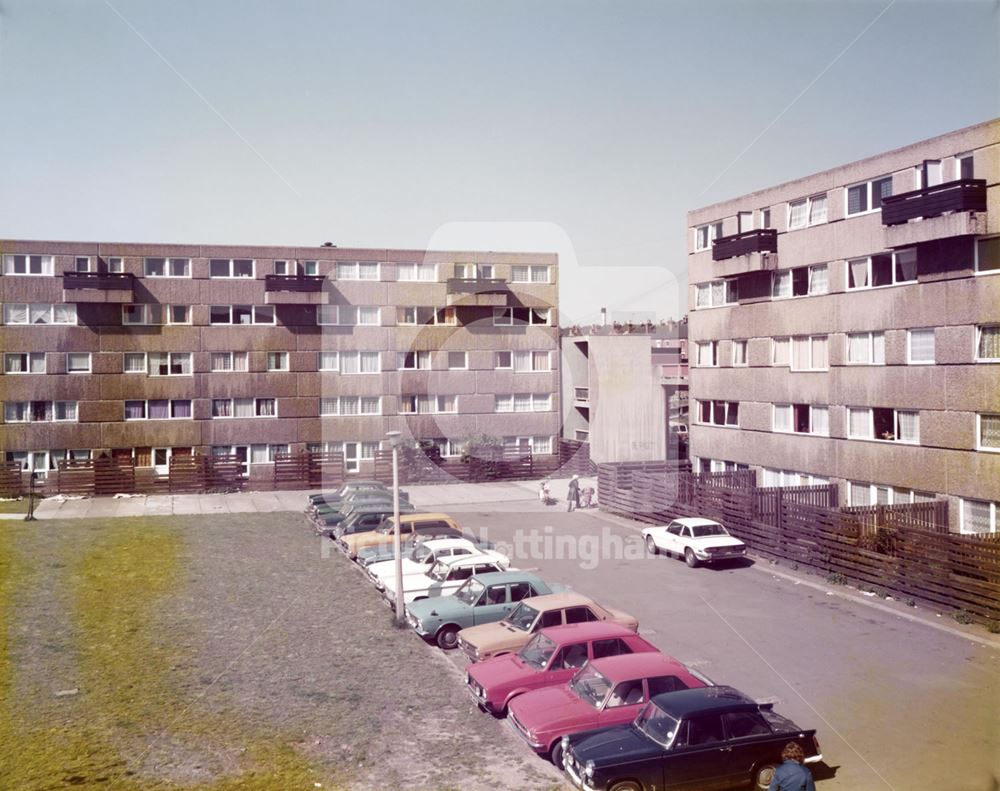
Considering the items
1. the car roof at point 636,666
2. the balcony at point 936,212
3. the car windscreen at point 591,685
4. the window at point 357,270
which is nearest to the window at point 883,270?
the balcony at point 936,212

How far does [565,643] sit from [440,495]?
2660cm

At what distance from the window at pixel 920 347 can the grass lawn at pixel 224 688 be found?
55.5 feet

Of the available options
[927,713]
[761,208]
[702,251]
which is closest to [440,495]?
[702,251]

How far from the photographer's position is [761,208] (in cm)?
3259

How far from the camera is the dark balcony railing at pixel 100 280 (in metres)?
41.5

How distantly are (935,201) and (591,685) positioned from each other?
57.6 feet

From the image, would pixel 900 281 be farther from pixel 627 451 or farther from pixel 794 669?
pixel 627 451

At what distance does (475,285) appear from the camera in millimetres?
46219

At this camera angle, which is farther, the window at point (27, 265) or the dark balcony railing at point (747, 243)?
the window at point (27, 265)

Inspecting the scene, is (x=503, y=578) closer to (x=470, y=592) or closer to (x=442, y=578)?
(x=470, y=592)

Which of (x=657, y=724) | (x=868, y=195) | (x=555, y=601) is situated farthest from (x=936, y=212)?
(x=657, y=724)

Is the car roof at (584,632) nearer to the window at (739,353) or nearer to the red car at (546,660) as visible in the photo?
the red car at (546,660)

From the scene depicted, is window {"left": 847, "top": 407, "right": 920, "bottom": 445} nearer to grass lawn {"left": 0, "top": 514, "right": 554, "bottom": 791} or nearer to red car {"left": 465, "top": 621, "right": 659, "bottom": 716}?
red car {"left": 465, "top": 621, "right": 659, "bottom": 716}

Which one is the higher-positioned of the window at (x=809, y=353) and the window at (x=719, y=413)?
the window at (x=809, y=353)
